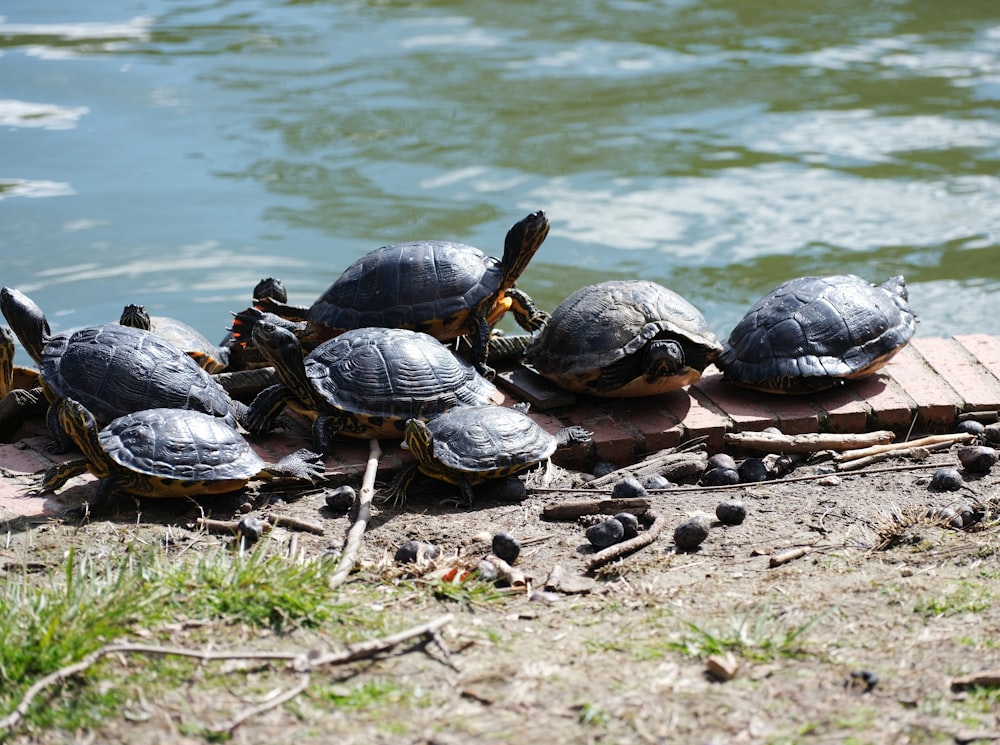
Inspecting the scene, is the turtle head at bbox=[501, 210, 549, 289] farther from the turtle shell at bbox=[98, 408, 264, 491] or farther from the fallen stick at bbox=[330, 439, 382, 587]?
the turtle shell at bbox=[98, 408, 264, 491]

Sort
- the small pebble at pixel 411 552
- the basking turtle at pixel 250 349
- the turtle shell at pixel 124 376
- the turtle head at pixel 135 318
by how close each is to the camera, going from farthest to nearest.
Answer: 1. the basking turtle at pixel 250 349
2. the turtle head at pixel 135 318
3. the turtle shell at pixel 124 376
4. the small pebble at pixel 411 552

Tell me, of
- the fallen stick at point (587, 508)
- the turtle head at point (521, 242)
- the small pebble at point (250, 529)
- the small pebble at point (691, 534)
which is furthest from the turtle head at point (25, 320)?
the small pebble at point (691, 534)

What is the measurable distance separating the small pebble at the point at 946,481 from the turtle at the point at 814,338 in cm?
75

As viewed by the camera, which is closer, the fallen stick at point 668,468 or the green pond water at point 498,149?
the fallen stick at point 668,468

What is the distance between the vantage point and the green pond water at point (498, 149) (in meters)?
8.61

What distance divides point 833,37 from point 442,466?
470 inches

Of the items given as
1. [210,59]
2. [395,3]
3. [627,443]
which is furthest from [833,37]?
[627,443]

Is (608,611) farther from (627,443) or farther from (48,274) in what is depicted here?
(48,274)

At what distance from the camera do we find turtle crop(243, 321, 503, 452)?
4453mm

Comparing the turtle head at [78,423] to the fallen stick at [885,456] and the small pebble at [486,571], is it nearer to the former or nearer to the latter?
the small pebble at [486,571]

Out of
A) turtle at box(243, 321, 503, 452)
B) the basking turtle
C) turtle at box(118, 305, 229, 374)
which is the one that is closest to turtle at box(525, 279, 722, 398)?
turtle at box(243, 321, 503, 452)

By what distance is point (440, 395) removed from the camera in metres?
4.56

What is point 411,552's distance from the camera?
367 centimetres

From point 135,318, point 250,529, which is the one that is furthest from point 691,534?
point 135,318
